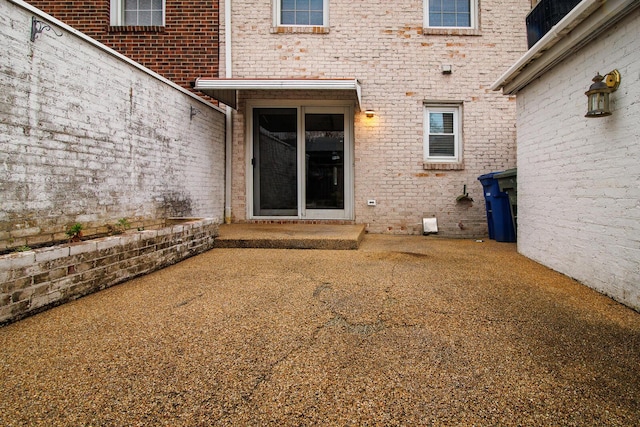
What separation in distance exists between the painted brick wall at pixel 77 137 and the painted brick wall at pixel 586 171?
478 cm

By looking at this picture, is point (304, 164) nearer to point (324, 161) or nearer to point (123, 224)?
point (324, 161)

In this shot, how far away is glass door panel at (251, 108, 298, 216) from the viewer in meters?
6.61

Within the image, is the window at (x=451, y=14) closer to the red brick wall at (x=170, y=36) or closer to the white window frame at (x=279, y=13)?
the white window frame at (x=279, y=13)

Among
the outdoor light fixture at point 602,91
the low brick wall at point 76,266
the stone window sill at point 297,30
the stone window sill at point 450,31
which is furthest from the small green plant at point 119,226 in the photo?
the stone window sill at point 450,31

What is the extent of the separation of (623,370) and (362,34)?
6.56 m

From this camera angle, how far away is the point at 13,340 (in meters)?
1.83

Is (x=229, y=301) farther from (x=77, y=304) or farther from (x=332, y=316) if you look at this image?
(x=77, y=304)

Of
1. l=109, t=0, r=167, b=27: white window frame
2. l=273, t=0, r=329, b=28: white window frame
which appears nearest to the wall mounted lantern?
l=109, t=0, r=167, b=27: white window frame

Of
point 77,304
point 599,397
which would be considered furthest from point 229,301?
point 599,397

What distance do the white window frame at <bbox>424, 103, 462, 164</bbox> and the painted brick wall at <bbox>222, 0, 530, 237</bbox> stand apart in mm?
138

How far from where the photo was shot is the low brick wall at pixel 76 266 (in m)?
2.07

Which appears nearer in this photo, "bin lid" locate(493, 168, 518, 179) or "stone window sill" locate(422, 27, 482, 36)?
"bin lid" locate(493, 168, 518, 179)

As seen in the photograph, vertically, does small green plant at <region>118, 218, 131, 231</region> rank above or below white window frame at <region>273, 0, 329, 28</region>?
below

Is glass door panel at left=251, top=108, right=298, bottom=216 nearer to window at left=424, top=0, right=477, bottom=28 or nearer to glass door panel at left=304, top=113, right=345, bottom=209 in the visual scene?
glass door panel at left=304, top=113, right=345, bottom=209
